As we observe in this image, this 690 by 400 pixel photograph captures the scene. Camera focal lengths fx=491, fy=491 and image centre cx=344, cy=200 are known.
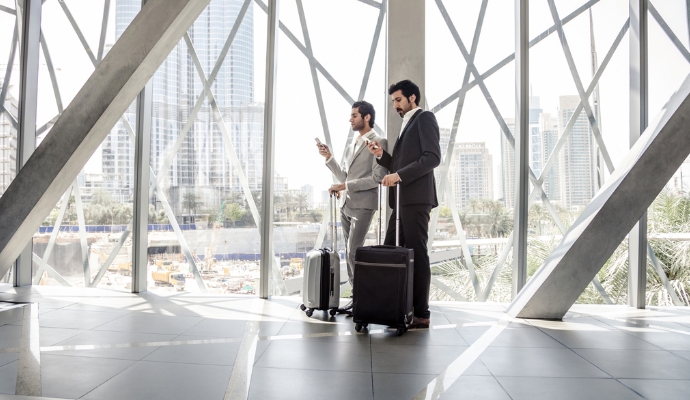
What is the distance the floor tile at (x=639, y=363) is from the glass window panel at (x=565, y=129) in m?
1.95

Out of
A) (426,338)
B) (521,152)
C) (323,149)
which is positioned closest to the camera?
(426,338)

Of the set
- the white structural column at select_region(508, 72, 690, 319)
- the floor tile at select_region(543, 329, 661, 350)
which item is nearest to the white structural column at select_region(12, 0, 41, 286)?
the white structural column at select_region(508, 72, 690, 319)

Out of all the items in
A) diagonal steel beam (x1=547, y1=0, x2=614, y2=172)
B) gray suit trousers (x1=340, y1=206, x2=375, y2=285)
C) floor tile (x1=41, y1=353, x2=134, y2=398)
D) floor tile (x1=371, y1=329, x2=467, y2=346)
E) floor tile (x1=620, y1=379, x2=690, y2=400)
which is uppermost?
diagonal steel beam (x1=547, y1=0, x2=614, y2=172)

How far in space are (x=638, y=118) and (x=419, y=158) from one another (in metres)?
2.30

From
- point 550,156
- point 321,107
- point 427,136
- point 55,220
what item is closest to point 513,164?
point 550,156

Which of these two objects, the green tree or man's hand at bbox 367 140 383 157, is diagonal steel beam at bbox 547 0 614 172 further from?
the green tree

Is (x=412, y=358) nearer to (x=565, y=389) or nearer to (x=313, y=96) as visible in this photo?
(x=565, y=389)

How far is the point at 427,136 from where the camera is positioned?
3604 mm

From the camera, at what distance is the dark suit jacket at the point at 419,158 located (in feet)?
11.6

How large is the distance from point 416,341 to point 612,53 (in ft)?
11.7

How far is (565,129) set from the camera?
4898 mm

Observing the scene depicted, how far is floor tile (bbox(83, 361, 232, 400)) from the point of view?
2.15 m

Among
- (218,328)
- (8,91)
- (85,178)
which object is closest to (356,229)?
(218,328)

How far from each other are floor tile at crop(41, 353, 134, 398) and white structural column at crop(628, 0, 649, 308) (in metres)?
4.22
